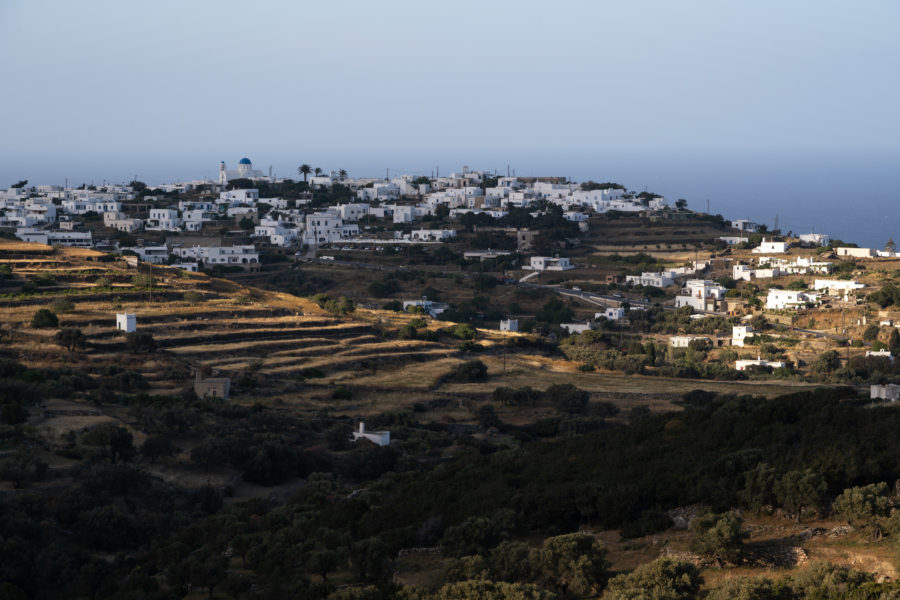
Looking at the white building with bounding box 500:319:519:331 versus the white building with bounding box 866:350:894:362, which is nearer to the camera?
the white building with bounding box 866:350:894:362

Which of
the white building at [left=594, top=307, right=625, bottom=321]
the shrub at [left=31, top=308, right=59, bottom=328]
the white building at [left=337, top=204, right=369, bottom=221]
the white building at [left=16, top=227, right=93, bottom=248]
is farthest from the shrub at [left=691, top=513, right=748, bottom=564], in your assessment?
the white building at [left=337, top=204, right=369, bottom=221]

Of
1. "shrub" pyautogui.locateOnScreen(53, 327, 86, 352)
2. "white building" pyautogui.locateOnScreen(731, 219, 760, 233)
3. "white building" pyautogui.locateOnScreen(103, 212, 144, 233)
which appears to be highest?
"white building" pyautogui.locateOnScreen(731, 219, 760, 233)

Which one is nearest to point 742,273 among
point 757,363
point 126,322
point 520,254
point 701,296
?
point 701,296

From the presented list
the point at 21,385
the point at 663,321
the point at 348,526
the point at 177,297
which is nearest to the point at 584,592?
the point at 348,526

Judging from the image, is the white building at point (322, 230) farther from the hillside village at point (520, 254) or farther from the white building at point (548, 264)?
the white building at point (548, 264)

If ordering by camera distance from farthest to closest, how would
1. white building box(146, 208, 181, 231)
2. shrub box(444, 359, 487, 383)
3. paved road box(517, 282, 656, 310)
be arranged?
1. white building box(146, 208, 181, 231)
2. paved road box(517, 282, 656, 310)
3. shrub box(444, 359, 487, 383)

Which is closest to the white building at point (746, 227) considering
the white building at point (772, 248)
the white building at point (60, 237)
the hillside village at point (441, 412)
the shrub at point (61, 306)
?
the hillside village at point (441, 412)

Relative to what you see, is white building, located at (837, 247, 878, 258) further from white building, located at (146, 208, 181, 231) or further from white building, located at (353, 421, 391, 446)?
white building, located at (353, 421, 391, 446)
